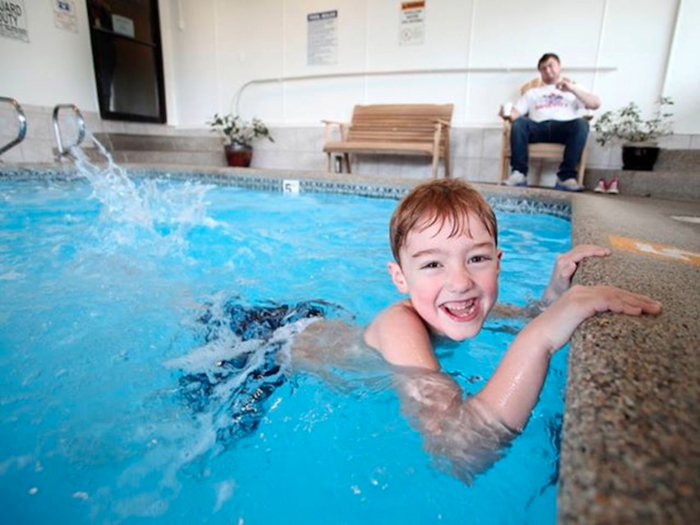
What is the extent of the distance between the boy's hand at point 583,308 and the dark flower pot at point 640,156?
5.37 meters

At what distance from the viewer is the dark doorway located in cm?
750

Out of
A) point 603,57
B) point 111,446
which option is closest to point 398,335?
point 111,446

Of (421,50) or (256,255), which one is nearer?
(256,255)

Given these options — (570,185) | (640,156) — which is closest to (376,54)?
(570,185)

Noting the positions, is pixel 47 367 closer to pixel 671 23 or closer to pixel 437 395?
pixel 437 395

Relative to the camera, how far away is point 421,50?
6578 millimetres

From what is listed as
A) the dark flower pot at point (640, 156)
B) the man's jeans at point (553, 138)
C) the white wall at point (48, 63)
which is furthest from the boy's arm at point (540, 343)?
the white wall at point (48, 63)

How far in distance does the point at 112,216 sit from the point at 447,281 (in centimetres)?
360

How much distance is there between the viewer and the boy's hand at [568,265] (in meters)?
1.31

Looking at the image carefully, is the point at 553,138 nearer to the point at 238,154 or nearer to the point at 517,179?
the point at 517,179

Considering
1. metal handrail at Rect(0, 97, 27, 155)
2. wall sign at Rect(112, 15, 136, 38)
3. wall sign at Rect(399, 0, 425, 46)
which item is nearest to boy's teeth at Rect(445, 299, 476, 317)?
metal handrail at Rect(0, 97, 27, 155)

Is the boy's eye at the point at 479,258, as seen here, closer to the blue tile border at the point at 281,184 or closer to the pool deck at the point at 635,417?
the pool deck at the point at 635,417

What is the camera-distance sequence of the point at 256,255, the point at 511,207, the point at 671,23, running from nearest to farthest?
the point at 256,255 → the point at 511,207 → the point at 671,23

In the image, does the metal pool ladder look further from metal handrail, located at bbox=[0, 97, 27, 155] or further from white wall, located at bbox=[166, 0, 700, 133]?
white wall, located at bbox=[166, 0, 700, 133]
